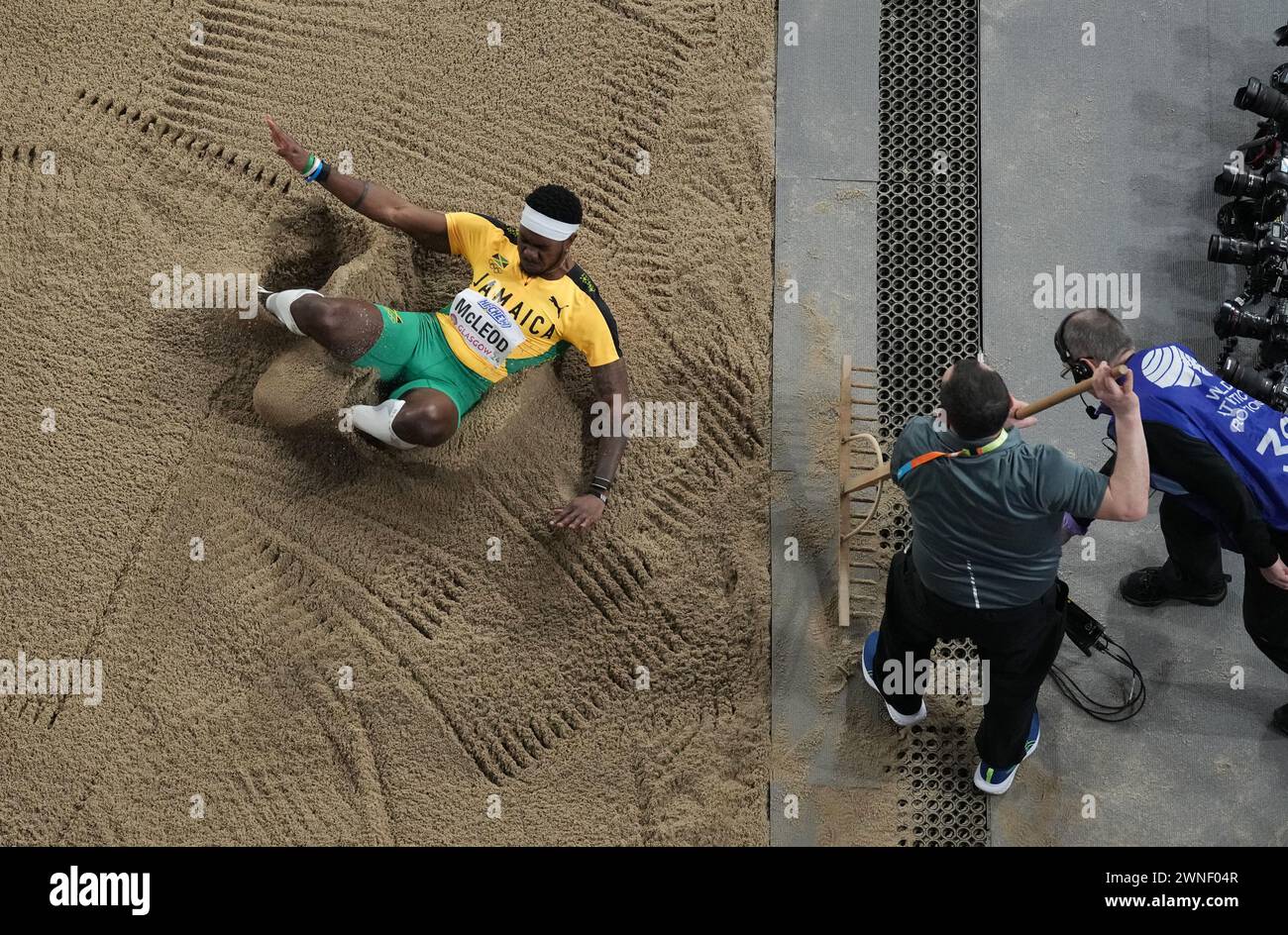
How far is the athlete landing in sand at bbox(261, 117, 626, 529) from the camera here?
3965 millimetres

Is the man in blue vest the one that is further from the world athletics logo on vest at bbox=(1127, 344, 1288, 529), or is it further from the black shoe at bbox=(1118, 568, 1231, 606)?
the black shoe at bbox=(1118, 568, 1231, 606)

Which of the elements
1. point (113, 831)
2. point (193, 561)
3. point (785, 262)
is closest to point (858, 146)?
point (785, 262)

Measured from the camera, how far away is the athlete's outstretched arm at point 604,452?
13.5ft

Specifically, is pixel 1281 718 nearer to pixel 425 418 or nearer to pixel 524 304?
pixel 524 304

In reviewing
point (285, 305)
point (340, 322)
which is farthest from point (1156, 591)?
point (285, 305)

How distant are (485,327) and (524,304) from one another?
6.1 inches

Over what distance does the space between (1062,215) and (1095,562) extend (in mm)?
1390

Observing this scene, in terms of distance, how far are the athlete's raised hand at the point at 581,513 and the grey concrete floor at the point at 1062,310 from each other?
729 millimetres

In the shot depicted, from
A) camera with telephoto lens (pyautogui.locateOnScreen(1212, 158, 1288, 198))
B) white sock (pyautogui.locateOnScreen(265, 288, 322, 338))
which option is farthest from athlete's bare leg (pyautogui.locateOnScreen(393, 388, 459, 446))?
camera with telephoto lens (pyautogui.locateOnScreen(1212, 158, 1288, 198))

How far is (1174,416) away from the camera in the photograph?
3.60 meters

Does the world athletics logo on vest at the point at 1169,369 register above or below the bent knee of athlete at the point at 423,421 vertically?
above

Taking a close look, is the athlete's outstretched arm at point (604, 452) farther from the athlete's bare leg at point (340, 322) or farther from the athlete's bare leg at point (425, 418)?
the athlete's bare leg at point (340, 322)

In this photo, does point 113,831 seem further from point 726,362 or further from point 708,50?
point 708,50

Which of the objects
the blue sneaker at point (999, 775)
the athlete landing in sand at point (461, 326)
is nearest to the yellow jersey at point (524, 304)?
the athlete landing in sand at point (461, 326)
